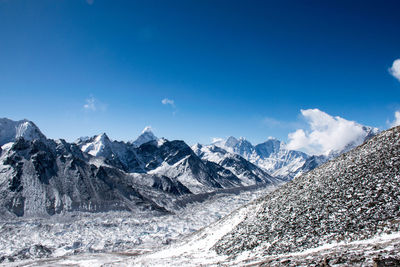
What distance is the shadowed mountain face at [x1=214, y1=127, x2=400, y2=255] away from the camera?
88.4 feet

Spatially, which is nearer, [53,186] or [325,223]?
[325,223]

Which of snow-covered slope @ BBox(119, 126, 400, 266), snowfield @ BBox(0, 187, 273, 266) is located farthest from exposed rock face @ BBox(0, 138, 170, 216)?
snow-covered slope @ BBox(119, 126, 400, 266)

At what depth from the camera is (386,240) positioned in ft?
70.7

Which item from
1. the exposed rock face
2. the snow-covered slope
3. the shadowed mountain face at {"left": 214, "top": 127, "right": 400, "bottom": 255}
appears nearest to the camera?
the snow-covered slope

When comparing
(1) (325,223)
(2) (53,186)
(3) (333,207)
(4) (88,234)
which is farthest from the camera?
(2) (53,186)

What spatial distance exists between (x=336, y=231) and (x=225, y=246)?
15.5 metres

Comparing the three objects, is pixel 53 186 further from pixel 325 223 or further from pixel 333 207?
pixel 325 223

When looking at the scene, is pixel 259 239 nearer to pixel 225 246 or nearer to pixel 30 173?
pixel 225 246

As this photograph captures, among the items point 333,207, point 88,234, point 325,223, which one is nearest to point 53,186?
point 88,234

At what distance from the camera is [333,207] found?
3191cm

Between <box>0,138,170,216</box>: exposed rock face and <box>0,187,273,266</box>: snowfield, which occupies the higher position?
<box>0,138,170,216</box>: exposed rock face

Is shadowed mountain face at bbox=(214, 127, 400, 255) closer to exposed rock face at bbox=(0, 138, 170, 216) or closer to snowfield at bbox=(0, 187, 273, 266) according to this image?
snowfield at bbox=(0, 187, 273, 266)

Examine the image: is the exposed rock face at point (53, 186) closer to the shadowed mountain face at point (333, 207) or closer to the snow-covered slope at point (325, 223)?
the snow-covered slope at point (325, 223)

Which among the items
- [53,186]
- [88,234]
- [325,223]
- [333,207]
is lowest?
[88,234]
